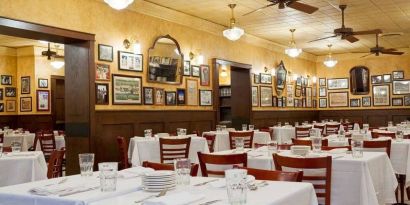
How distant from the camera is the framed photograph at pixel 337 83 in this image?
17531 mm

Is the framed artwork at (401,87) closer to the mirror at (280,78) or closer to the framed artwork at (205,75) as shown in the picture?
the mirror at (280,78)

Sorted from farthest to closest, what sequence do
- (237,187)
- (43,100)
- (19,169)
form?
(43,100) → (19,169) → (237,187)

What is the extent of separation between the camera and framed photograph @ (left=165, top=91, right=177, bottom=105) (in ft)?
32.6

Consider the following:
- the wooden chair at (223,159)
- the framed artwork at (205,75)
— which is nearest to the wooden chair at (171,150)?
the wooden chair at (223,159)

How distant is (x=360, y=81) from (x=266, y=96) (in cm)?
490

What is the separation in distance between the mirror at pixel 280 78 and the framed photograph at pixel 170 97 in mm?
5612

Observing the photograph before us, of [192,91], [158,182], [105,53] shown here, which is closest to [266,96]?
[192,91]

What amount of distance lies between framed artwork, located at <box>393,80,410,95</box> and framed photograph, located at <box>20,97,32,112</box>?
12.4 metres

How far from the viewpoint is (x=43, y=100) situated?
13.5 metres

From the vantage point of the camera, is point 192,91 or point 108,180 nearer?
point 108,180

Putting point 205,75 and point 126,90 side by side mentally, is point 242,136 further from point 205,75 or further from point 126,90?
point 205,75

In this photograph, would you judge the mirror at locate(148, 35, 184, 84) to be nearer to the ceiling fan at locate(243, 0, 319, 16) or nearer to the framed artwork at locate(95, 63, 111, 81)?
the framed artwork at locate(95, 63, 111, 81)

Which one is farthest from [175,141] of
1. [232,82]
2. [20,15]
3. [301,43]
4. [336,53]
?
[336,53]

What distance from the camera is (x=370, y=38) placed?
14.2m
